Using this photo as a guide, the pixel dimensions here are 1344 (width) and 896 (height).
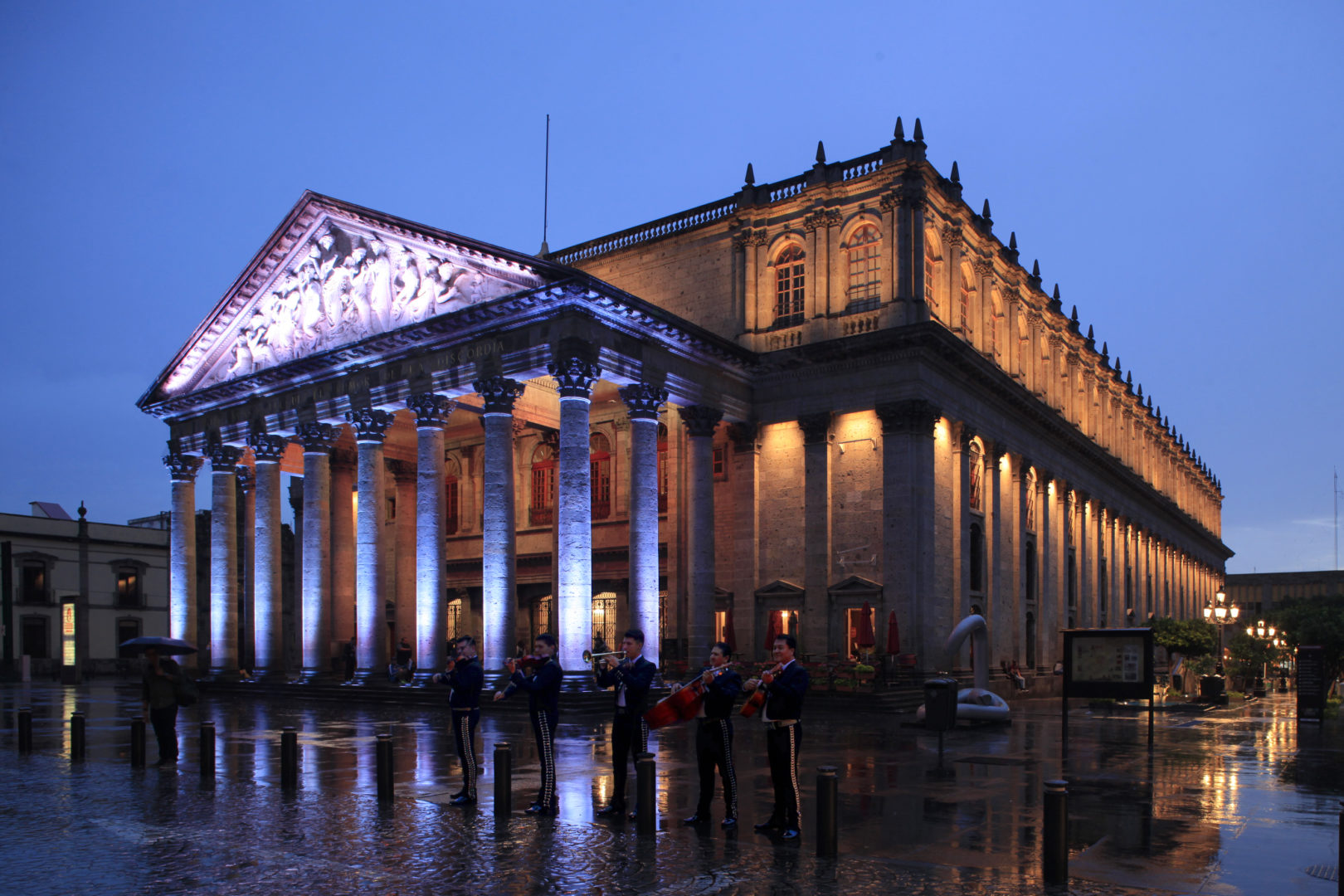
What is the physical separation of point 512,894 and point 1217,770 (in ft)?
38.3

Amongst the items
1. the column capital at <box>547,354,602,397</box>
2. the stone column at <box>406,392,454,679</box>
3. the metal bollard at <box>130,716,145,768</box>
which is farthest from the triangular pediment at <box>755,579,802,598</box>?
the metal bollard at <box>130,716,145,768</box>

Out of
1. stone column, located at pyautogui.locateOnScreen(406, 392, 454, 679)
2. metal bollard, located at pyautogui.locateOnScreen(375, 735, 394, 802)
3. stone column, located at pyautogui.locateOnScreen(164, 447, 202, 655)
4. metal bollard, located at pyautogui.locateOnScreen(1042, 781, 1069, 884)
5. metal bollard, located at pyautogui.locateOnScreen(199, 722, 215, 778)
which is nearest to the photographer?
metal bollard, located at pyautogui.locateOnScreen(1042, 781, 1069, 884)

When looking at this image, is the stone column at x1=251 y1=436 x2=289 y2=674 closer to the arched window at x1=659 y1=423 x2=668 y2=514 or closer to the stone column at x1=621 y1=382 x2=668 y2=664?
the arched window at x1=659 y1=423 x2=668 y2=514

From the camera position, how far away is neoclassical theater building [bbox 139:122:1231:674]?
29188 mm

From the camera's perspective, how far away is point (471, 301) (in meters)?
30.1

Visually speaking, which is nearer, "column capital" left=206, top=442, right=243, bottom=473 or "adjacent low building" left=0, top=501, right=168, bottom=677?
"column capital" left=206, top=442, right=243, bottom=473

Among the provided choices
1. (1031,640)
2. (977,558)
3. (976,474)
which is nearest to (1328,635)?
(1031,640)

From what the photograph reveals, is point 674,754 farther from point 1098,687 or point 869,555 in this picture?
point 869,555

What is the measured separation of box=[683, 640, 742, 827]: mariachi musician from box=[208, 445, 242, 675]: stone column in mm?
30661

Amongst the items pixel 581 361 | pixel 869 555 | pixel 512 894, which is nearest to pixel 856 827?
pixel 512 894

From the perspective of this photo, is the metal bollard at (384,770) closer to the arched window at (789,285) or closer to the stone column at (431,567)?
the stone column at (431,567)

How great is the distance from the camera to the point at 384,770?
39.9 feet

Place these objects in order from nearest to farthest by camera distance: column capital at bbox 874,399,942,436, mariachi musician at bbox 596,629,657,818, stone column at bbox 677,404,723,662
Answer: mariachi musician at bbox 596,629,657,818
column capital at bbox 874,399,942,436
stone column at bbox 677,404,723,662

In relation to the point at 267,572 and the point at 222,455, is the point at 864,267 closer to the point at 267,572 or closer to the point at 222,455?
the point at 267,572
